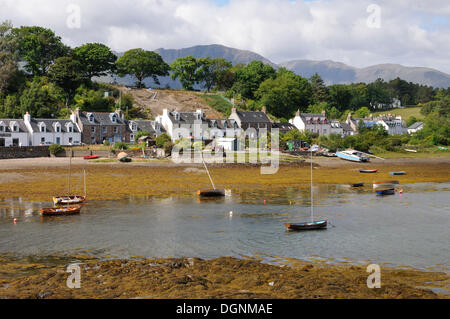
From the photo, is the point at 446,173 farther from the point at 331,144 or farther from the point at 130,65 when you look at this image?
the point at 130,65

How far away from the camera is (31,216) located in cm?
3625

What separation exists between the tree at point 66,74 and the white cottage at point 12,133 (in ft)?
82.3

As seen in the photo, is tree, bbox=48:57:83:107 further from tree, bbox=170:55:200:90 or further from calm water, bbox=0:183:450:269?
calm water, bbox=0:183:450:269

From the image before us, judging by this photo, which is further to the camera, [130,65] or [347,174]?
[130,65]

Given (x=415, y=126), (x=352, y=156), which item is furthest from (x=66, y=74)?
(x=415, y=126)

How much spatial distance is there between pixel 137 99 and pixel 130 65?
48.1 feet

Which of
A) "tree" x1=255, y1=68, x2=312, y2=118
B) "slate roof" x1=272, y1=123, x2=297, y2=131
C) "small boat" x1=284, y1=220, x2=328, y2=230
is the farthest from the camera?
"tree" x1=255, y1=68, x2=312, y2=118

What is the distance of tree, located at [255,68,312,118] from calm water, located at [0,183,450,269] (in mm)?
88502

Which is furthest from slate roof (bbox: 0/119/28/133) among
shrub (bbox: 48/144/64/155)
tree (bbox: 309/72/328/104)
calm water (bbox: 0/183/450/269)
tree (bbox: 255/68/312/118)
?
tree (bbox: 309/72/328/104)

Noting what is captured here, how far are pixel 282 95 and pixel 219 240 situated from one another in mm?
109963

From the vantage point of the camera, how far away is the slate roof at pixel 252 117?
114m

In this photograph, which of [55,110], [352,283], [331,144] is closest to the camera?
[352,283]

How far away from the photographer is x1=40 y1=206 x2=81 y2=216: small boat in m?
36.3

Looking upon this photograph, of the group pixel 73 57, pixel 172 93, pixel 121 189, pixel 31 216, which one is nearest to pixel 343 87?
pixel 172 93
